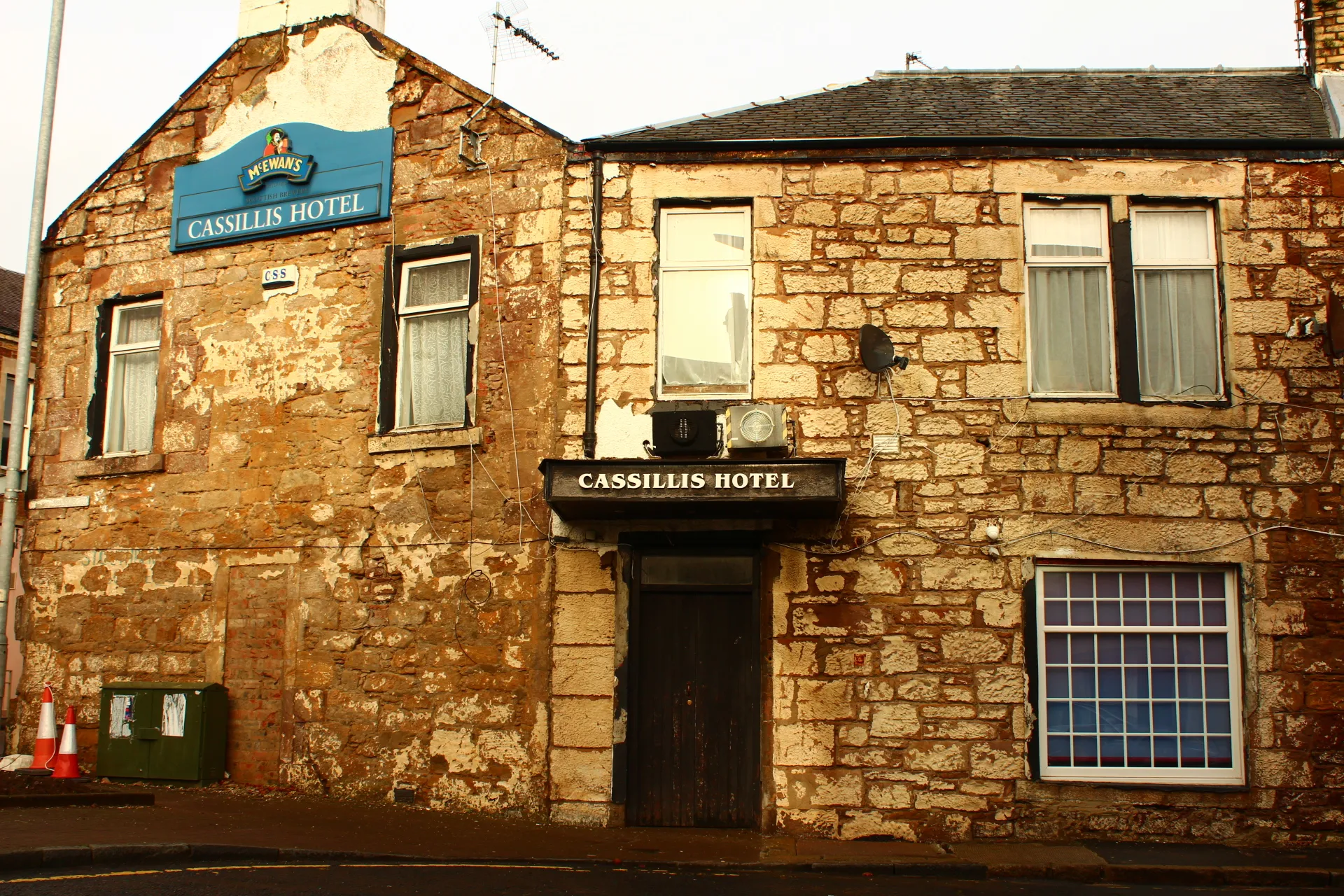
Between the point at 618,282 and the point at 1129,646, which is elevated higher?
the point at 618,282

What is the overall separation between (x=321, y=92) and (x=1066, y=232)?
24.4ft

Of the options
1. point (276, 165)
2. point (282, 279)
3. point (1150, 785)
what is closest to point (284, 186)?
point (276, 165)

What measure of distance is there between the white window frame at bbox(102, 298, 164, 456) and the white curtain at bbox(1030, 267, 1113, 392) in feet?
29.0

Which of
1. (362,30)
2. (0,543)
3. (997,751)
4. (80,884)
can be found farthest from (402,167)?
(997,751)

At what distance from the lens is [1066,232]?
1037cm

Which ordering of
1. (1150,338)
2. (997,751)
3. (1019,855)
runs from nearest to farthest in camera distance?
(1019,855)
(997,751)
(1150,338)

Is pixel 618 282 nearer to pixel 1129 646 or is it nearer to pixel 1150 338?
pixel 1150 338

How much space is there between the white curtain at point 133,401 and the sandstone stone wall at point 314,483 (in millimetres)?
293

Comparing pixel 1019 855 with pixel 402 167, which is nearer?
pixel 1019 855

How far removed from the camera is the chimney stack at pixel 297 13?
39.4 ft

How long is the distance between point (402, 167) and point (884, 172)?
15.2 feet

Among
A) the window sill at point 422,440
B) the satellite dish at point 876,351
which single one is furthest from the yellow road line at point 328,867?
the satellite dish at point 876,351

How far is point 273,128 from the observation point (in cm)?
1197

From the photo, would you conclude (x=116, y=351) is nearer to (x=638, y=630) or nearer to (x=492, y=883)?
(x=638, y=630)
